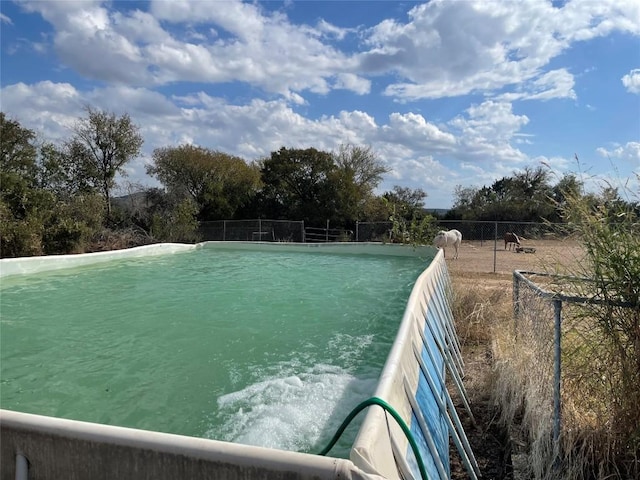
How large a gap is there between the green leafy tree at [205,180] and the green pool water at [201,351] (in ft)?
45.0

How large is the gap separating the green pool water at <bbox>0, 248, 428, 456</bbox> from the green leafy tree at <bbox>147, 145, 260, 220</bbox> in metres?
13.7

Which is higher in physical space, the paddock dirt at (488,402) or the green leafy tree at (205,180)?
the green leafy tree at (205,180)

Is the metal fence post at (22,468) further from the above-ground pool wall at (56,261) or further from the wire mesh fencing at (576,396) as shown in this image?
the above-ground pool wall at (56,261)

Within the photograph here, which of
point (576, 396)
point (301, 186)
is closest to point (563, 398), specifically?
point (576, 396)

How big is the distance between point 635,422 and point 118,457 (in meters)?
2.95

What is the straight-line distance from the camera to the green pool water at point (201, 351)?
3.81 metres

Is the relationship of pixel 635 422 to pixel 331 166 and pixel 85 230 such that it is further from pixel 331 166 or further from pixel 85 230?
pixel 331 166


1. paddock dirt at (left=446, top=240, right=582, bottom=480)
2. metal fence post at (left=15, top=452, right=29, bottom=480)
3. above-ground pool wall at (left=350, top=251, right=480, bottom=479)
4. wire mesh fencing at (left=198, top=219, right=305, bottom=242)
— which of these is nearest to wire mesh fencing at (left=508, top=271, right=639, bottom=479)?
paddock dirt at (left=446, top=240, right=582, bottom=480)

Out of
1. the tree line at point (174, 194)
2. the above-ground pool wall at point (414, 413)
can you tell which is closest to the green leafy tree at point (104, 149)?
the tree line at point (174, 194)

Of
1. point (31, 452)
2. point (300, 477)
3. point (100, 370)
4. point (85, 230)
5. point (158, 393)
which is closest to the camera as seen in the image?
point (300, 477)

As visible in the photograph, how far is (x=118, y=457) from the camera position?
195cm

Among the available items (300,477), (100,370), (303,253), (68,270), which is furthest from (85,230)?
(300,477)

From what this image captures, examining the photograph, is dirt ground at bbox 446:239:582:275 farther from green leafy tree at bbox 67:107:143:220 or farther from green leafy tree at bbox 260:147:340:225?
green leafy tree at bbox 67:107:143:220

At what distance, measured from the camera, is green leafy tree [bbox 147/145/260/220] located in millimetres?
23844
